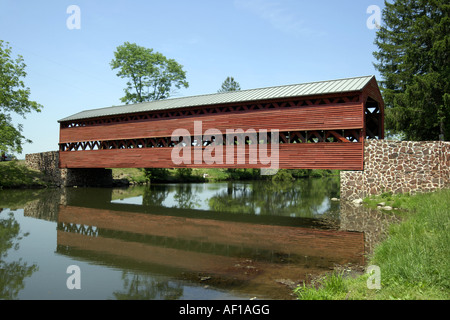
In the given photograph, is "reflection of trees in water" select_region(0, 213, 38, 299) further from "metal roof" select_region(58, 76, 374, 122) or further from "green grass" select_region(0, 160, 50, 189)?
"green grass" select_region(0, 160, 50, 189)

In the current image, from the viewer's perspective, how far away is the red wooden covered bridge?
16.6m

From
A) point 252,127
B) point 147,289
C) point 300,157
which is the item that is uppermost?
point 252,127

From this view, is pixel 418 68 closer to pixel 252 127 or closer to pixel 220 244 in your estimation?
pixel 252 127

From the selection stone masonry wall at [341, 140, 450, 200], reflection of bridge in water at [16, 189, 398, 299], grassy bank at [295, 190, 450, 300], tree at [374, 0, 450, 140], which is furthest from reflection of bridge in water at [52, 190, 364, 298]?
tree at [374, 0, 450, 140]

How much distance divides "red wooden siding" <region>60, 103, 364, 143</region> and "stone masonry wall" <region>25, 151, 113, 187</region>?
21.9ft

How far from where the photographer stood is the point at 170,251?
8.08 m

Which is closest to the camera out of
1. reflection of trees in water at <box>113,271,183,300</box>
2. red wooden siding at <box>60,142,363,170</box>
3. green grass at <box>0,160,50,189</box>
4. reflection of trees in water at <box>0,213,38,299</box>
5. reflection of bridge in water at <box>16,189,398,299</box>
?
reflection of trees in water at <box>113,271,183,300</box>

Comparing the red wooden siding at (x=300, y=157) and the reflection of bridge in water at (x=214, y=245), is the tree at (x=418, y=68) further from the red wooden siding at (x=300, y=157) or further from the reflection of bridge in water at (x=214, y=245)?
the reflection of bridge in water at (x=214, y=245)

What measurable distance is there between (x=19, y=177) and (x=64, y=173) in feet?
11.0

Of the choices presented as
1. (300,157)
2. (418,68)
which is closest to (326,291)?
(300,157)

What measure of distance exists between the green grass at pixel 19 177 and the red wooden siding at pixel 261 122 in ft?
26.7

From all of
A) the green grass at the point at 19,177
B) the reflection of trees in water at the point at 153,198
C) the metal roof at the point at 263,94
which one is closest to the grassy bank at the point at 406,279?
the metal roof at the point at 263,94

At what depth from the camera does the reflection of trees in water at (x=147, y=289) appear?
5.18m
